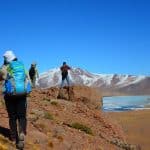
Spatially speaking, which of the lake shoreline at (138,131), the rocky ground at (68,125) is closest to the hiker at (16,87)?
the rocky ground at (68,125)

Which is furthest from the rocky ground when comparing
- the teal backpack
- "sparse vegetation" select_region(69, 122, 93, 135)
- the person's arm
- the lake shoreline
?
the lake shoreline

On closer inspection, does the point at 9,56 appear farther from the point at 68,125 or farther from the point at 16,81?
the point at 68,125

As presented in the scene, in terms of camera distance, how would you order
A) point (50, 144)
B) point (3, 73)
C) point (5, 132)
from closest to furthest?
point (3, 73) < point (5, 132) < point (50, 144)

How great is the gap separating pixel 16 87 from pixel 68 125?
7397 mm

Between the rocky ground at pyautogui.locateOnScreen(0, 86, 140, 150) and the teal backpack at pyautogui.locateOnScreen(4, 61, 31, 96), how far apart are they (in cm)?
114

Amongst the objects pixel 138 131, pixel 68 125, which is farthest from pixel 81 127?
pixel 138 131

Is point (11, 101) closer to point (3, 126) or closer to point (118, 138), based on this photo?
point (3, 126)

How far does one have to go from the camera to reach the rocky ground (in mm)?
12873

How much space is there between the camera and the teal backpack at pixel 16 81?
10781 millimetres

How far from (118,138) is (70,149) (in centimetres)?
853

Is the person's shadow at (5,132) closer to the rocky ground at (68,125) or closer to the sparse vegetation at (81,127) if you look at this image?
the rocky ground at (68,125)

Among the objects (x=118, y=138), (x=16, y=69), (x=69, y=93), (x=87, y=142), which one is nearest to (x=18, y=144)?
(x=16, y=69)

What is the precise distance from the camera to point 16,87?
10.8 meters

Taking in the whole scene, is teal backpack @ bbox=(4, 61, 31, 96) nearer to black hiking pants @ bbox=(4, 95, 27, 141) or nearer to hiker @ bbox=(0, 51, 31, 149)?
hiker @ bbox=(0, 51, 31, 149)
